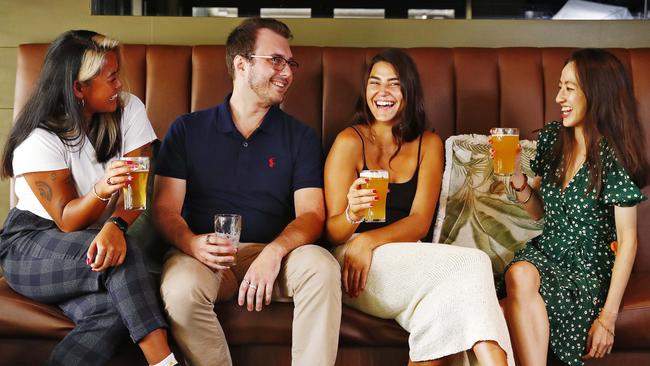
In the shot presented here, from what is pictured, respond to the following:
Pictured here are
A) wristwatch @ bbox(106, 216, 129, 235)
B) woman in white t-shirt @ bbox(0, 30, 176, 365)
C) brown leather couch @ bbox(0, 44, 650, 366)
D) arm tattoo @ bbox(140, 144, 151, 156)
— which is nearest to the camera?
woman in white t-shirt @ bbox(0, 30, 176, 365)

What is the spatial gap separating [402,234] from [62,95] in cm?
122

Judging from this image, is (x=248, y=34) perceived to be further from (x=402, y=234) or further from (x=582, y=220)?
(x=582, y=220)

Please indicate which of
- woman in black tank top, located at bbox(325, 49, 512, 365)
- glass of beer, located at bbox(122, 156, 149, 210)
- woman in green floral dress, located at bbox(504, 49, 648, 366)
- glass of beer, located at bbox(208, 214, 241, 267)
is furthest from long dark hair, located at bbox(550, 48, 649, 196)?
glass of beer, located at bbox(122, 156, 149, 210)

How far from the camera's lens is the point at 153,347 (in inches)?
92.9

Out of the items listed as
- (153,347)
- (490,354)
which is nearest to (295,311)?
(153,347)

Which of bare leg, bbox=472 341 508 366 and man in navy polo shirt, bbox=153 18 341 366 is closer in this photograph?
bare leg, bbox=472 341 508 366

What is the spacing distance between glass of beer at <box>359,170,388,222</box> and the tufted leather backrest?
0.90 metres

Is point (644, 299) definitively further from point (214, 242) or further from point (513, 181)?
point (214, 242)

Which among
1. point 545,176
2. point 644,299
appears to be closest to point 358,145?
point 545,176

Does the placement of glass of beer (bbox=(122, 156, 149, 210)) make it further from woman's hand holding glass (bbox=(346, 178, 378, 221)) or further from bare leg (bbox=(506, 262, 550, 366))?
bare leg (bbox=(506, 262, 550, 366))

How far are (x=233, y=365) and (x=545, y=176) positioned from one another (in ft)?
4.13

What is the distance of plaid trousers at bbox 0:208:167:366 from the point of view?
2381 mm

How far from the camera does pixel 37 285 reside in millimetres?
2523

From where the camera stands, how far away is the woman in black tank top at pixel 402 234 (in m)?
2.38
